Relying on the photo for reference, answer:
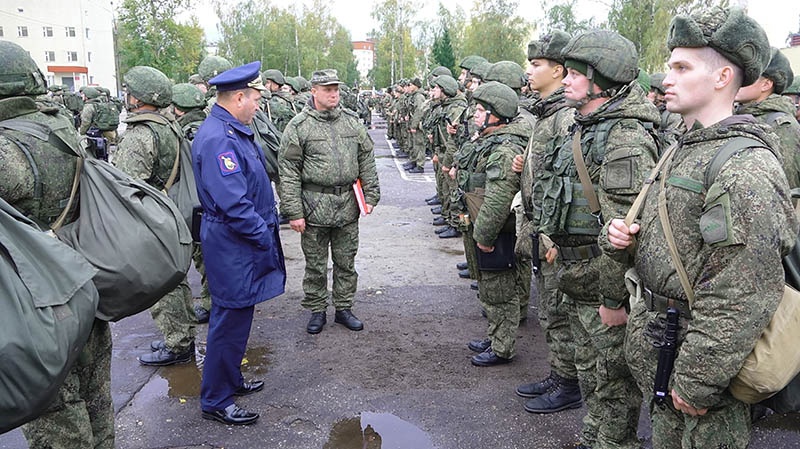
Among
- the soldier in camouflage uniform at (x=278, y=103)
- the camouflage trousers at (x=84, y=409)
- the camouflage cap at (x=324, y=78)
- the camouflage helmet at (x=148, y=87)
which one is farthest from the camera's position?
the soldier in camouflage uniform at (x=278, y=103)

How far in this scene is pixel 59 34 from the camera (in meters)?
60.4

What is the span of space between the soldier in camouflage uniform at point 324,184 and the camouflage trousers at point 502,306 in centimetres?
136

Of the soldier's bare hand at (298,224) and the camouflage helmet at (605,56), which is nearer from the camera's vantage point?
the camouflage helmet at (605,56)

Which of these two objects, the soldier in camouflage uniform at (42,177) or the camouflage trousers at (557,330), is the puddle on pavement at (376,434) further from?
the soldier in camouflage uniform at (42,177)

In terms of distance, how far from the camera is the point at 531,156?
3988 millimetres

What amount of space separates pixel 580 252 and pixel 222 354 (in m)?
2.36

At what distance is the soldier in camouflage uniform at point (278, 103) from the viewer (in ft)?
38.7

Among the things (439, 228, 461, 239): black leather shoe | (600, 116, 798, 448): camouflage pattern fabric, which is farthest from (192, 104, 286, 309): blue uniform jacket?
(439, 228, 461, 239): black leather shoe

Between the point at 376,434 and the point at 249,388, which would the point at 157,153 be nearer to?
the point at 249,388

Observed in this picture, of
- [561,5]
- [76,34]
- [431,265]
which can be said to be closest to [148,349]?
[431,265]

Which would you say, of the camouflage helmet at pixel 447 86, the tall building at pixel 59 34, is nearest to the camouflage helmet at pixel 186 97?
the camouflage helmet at pixel 447 86

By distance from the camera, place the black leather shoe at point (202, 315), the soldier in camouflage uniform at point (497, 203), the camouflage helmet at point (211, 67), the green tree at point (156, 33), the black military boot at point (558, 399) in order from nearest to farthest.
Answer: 1. the black military boot at point (558, 399)
2. the soldier in camouflage uniform at point (497, 203)
3. the black leather shoe at point (202, 315)
4. the camouflage helmet at point (211, 67)
5. the green tree at point (156, 33)

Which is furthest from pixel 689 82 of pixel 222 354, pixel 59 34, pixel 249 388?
pixel 59 34

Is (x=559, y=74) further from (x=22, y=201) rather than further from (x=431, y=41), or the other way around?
(x=431, y=41)
